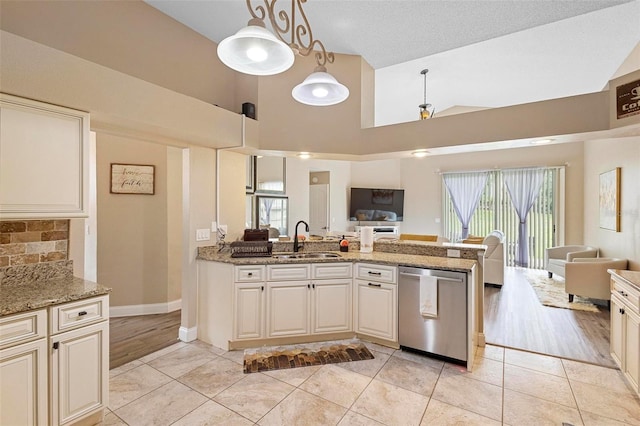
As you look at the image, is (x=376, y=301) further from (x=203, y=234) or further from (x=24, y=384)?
(x=24, y=384)

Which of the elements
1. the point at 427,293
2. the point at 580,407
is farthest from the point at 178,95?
the point at 580,407

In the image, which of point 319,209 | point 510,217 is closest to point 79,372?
point 319,209

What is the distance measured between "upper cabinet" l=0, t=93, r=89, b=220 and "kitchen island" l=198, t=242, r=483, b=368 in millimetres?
1354

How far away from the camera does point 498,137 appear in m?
2.93

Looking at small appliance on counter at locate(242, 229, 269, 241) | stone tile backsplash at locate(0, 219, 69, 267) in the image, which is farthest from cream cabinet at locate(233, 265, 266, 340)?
stone tile backsplash at locate(0, 219, 69, 267)

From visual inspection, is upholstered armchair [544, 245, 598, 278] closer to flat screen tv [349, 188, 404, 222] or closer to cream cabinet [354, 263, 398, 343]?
flat screen tv [349, 188, 404, 222]

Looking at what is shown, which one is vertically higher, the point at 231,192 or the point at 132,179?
the point at 132,179

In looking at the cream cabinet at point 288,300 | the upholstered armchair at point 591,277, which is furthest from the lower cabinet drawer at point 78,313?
the upholstered armchair at point 591,277

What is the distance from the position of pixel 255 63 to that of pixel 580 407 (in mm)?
3235

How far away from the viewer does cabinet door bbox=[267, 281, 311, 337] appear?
299 cm

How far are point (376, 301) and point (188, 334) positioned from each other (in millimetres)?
2047

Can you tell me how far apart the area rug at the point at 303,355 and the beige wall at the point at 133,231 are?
195 centimetres

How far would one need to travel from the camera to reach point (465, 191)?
309 inches

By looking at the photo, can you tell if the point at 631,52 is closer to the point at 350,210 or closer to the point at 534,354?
the point at 534,354
